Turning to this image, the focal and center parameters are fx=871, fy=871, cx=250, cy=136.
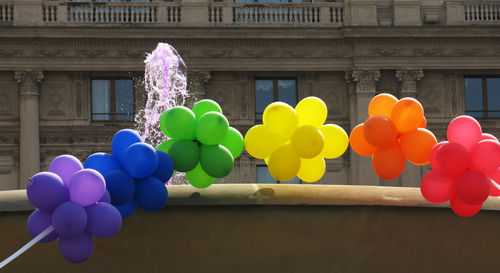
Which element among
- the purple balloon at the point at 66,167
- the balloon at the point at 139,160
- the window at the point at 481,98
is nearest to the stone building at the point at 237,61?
the window at the point at 481,98

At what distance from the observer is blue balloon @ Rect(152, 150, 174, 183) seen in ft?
24.9

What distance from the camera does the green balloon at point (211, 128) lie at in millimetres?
7844

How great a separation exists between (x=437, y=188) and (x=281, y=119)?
168 cm

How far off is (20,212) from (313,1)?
73.6 ft

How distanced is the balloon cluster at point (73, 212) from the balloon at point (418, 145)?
112 inches

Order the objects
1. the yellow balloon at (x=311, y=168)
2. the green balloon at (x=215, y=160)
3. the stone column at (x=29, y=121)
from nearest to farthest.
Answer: the green balloon at (x=215, y=160)
the yellow balloon at (x=311, y=168)
the stone column at (x=29, y=121)

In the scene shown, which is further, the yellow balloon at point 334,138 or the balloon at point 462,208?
the yellow balloon at point 334,138

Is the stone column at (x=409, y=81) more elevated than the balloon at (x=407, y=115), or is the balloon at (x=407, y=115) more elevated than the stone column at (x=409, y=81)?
the stone column at (x=409, y=81)

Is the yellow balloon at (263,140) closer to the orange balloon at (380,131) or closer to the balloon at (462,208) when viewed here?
the orange balloon at (380,131)

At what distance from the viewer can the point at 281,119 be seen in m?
8.34

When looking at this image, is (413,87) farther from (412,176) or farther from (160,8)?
(160,8)

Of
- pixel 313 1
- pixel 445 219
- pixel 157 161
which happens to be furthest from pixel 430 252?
pixel 313 1

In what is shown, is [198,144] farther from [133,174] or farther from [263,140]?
[133,174]

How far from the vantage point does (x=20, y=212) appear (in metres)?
7.46
